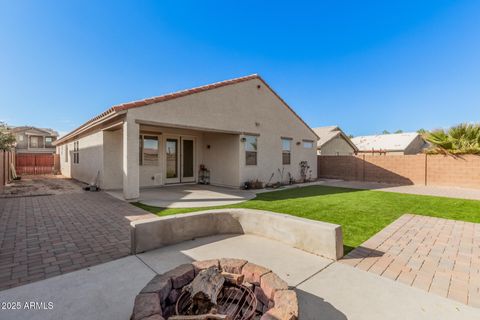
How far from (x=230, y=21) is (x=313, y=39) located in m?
6.12

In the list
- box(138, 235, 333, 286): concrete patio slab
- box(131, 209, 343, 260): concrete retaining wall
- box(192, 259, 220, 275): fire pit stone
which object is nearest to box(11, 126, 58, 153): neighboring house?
box(131, 209, 343, 260): concrete retaining wall

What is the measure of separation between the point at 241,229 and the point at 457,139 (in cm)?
1519

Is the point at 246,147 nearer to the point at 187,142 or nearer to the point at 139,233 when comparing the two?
the point at 187,142

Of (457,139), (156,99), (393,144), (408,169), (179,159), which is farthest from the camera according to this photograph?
(393,144)

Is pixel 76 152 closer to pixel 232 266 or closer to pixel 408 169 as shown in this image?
pixel 232 266

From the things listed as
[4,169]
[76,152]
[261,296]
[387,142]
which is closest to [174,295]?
[261,296]

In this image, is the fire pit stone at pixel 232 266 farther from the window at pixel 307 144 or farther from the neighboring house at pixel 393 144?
the neighboring house at pixel 393 144

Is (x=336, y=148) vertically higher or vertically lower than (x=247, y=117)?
lower

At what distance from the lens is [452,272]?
3.19 meters

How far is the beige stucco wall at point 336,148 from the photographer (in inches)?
918

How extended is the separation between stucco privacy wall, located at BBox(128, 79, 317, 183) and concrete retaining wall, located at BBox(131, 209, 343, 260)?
17.0ft

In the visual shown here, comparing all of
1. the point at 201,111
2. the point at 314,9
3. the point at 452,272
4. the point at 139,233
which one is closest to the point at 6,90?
the point at 201,111

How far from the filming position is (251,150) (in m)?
11.9

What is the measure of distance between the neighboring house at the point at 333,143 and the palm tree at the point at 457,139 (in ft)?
32.1
